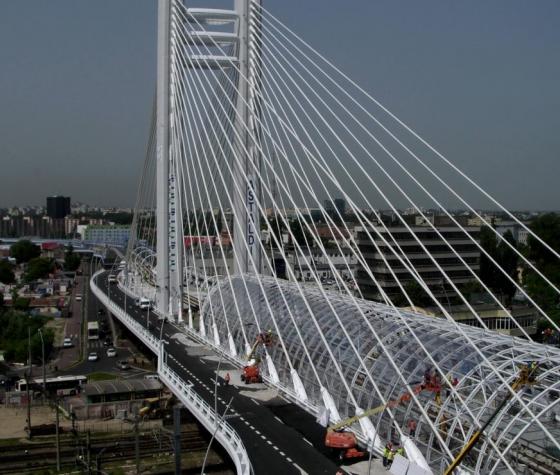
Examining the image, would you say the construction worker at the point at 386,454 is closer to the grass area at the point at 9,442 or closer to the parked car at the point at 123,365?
the grass area at the point at 9,442

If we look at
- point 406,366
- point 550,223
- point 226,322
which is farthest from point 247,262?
point 550,223

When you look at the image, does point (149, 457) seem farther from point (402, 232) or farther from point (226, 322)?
point (402, 232)

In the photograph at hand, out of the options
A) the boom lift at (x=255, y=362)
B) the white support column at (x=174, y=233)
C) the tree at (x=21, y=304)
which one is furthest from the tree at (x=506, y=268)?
the tree at (x=21, y=304)

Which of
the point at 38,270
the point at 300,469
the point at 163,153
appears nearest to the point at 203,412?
the point at 300,469

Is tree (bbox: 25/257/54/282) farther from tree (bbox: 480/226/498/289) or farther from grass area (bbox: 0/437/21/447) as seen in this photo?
grass area (bbox: 0/437/21/447)

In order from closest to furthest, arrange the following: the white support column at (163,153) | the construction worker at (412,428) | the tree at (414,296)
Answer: the construction worker at (412,428) < the white support column at (163,153) < the tree at (414,296)

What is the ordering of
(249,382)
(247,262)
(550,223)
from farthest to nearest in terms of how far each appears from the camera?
(550,223)
(247,262)
(249,382)
